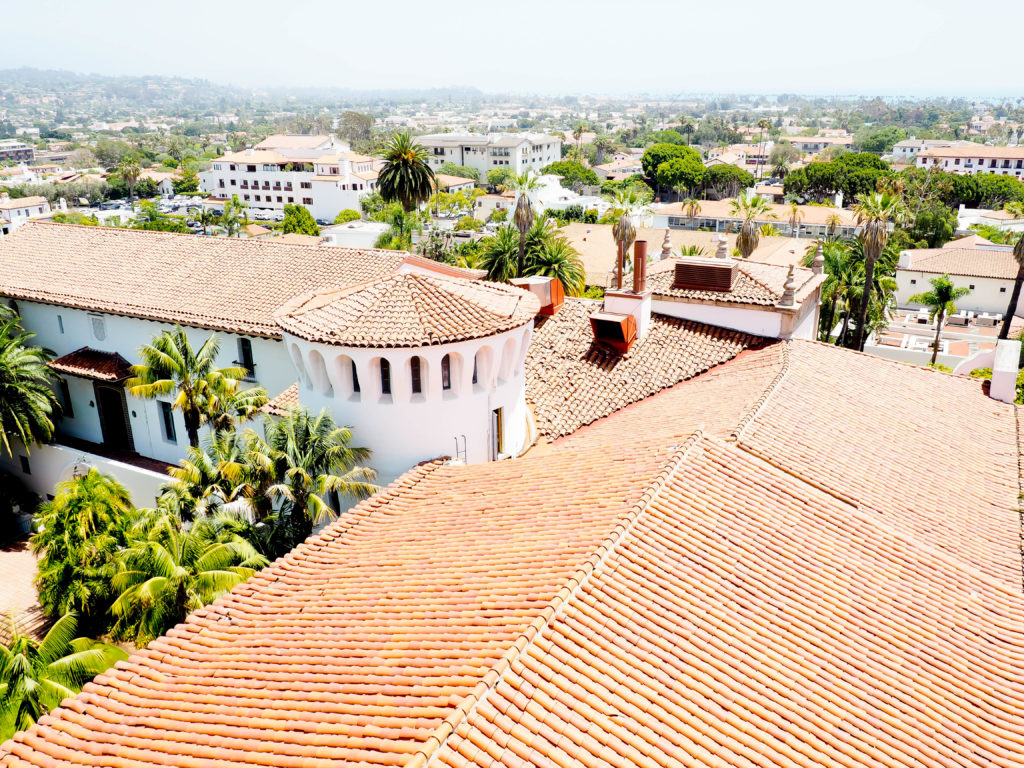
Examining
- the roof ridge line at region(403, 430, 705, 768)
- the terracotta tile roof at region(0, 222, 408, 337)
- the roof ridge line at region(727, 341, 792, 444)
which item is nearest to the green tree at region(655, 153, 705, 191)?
the terracotta tile roof at region(0, 222, 408, 337)

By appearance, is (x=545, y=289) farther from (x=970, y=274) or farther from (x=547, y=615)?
(x=970, y=274)

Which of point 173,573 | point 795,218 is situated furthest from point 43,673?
point 795,218

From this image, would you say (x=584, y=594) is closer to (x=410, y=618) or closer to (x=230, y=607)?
(x=410, y=618)

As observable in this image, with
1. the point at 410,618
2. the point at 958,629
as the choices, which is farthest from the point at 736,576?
the point at 410,618

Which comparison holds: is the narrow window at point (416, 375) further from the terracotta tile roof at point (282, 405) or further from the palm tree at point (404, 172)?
the palm tree at point (404, 172)

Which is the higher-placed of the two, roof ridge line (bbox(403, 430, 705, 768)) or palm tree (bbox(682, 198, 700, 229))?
roof ridge line (bbox(403, 430, 705, 768))

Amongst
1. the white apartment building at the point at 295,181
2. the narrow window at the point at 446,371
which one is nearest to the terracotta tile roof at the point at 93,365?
the narrow window at the point at 446,371

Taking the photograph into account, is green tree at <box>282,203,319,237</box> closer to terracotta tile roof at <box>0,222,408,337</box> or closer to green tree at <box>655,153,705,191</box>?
terracotta tile roof at <box>0,222,408,337</box>
